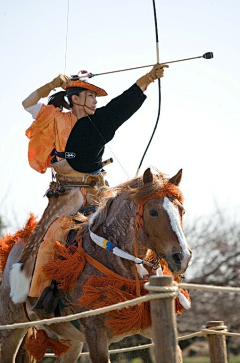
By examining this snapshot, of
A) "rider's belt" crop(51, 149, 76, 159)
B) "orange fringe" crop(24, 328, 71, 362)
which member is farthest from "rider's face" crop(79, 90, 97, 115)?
"orange fringe" crop(24, 328, 71, 362)

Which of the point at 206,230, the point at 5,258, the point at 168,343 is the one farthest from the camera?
the point at 206,230

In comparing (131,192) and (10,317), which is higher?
(131,192)

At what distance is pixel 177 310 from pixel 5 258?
78.8 inches

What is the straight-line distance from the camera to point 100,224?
4777 mm

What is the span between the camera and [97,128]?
5289 millimetres

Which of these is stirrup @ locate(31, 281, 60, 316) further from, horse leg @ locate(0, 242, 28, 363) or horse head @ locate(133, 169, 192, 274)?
horse head @ locate(133, 169, 192, 274)

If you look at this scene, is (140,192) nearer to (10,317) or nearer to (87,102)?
(87,102)

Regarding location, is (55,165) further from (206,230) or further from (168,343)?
(206,230)

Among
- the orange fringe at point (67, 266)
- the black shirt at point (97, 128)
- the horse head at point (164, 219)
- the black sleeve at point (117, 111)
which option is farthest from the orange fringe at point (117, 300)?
the black sleeve at point (117, 111)

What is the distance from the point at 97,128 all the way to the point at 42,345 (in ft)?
6.46

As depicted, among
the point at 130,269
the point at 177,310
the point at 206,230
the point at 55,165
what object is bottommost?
the point at 177,310

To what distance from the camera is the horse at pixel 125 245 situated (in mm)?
4156

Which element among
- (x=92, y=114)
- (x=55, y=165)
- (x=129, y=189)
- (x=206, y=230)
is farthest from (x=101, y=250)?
(x=206, y=230)

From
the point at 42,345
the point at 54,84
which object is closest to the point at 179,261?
the point at 42,345
